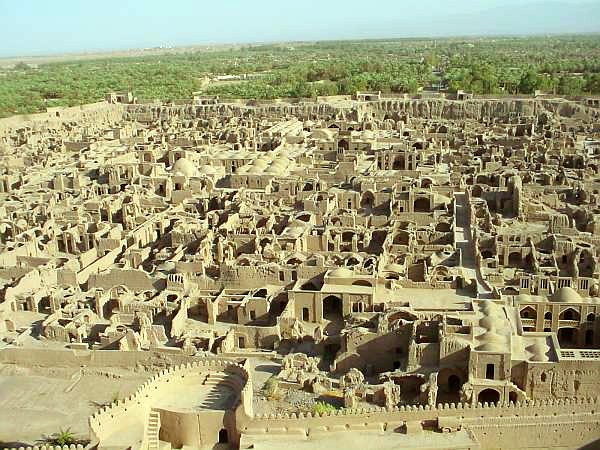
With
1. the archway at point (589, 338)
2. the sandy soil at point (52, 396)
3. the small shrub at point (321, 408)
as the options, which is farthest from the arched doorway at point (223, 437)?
the archway at point (589, 338)

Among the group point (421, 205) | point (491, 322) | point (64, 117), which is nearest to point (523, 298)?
point (491, 322)

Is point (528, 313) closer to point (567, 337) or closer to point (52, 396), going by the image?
point (567, 337)

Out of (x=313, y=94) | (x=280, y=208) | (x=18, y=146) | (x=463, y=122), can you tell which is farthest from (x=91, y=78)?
(x=280, y=208)

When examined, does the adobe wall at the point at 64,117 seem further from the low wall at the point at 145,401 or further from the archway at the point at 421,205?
the low wall at the point at 145,401

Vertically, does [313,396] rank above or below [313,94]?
below

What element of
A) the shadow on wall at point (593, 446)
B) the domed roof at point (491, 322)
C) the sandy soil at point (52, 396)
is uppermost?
the domed roof at point (491, 322)

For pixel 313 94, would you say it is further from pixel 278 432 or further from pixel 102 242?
pixel 278 432
